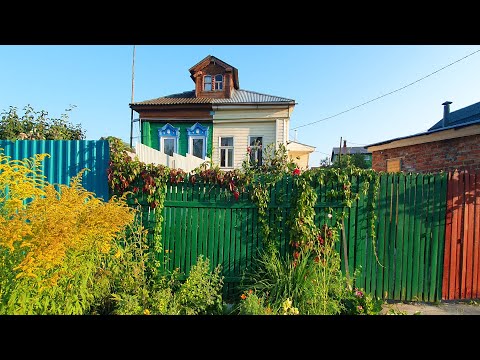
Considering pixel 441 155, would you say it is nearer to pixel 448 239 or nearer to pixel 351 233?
pixel 448 239

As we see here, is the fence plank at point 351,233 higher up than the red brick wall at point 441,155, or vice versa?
the red brick wall at point 441,155

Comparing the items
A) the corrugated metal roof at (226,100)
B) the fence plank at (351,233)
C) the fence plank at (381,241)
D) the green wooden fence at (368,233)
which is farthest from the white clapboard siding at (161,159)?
the corrugated metal roof at (226,100)

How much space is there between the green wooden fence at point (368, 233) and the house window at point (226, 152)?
28.5 ft

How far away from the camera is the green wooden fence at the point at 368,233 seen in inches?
142

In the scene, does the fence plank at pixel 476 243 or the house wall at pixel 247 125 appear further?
the house wall at pixel 247 125

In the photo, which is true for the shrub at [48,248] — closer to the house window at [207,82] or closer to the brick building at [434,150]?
the brick building at [434,150]

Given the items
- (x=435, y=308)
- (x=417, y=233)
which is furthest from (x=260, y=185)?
(x=435, y=308)

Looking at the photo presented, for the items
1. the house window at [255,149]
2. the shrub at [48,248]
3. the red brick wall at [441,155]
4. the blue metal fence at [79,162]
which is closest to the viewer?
the shrub at [48,248]

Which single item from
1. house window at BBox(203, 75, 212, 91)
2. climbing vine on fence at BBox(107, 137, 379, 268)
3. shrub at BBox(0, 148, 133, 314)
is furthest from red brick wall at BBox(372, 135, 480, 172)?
house window at BBox(203, 75, 212, 91)

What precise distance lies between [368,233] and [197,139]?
9917mm

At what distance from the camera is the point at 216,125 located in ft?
39.2

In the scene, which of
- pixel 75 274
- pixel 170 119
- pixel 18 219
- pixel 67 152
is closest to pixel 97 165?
pixel 67 152
